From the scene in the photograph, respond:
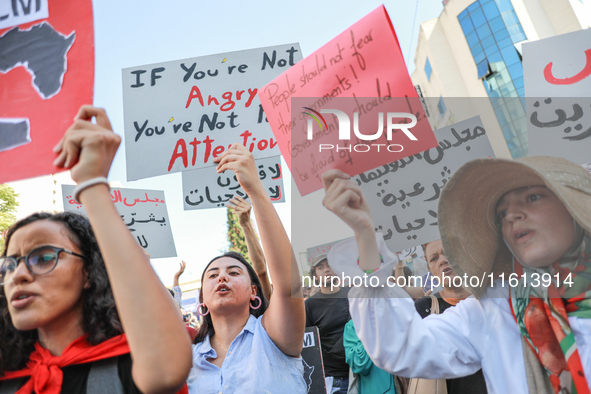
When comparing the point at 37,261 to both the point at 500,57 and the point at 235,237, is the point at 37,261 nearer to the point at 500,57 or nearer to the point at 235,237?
the point at 500,57

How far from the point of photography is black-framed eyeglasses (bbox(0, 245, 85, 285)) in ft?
4.26

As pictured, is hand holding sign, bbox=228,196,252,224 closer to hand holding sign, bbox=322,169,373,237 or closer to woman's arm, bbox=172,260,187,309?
hand holding sign, bbox=322,169,373,237

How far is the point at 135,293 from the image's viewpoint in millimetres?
1005

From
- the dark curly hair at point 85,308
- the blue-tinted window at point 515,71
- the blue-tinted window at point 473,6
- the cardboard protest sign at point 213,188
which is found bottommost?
the dark curly hair at point 85,308

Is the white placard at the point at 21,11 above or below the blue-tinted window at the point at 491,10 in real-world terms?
below

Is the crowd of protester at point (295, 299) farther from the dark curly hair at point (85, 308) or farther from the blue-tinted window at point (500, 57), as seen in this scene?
the blue-tinted window at point (500, 57)

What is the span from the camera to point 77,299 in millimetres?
1378

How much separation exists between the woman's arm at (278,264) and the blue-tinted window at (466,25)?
2334 cm

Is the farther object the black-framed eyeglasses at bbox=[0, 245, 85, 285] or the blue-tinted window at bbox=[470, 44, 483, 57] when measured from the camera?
the blue-tinted window at bbox=[470, 44, 483, 57]

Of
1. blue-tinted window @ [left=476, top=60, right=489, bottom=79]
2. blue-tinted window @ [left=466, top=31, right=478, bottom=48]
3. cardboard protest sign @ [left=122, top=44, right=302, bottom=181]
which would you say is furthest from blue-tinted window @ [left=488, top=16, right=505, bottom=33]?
cardboard protest sign @ [left=122, top=44, right=302, bottom=181]

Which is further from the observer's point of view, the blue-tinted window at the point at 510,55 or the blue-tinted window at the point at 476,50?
the blue-tinted window at the point at 476,50

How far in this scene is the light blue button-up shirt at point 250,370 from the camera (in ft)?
5.97

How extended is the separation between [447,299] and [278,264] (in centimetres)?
137

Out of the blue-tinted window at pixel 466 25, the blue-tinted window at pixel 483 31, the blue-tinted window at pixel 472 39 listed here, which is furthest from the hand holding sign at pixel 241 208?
the blue-tinted window at pixel 466 25
